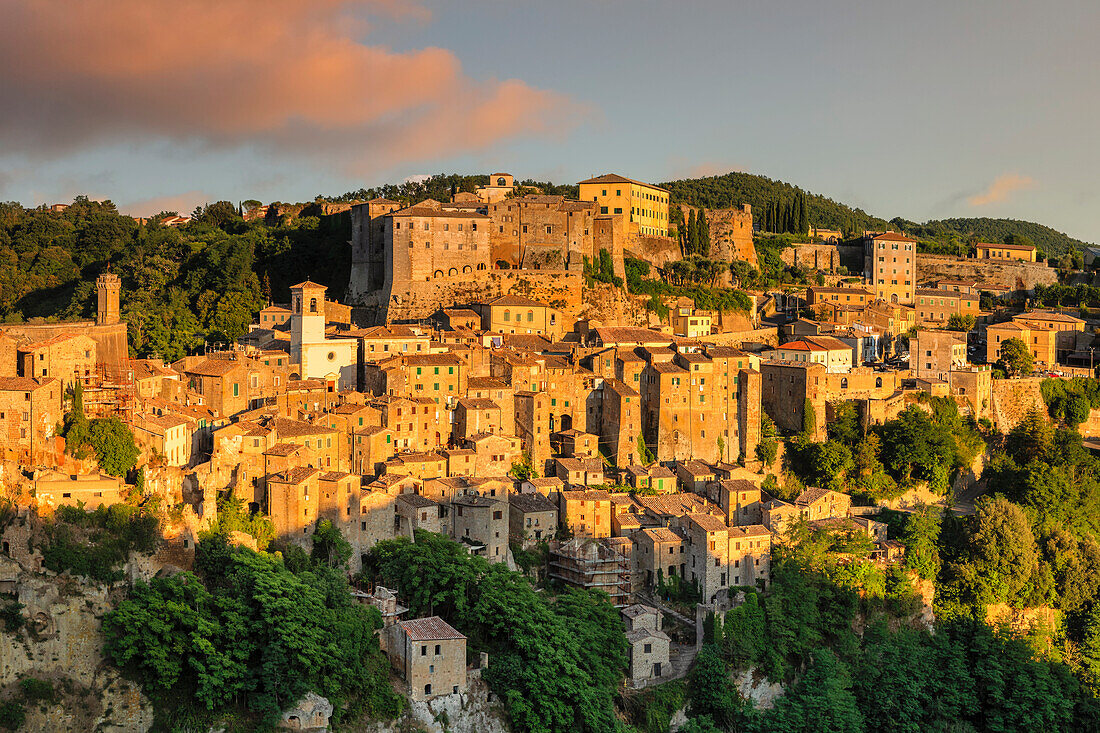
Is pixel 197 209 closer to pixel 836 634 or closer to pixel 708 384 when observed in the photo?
pixel 708 384

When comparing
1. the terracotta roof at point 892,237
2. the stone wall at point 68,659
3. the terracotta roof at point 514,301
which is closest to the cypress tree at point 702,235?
the terracotta roof at point 892,237

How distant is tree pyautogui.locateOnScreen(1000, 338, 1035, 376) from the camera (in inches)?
1984

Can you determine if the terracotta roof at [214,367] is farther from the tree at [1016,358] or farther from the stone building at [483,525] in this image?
the tree at [1016,358]

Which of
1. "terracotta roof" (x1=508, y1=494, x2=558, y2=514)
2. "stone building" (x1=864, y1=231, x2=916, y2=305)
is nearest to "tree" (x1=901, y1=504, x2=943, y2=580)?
"terracotta roof" (x1=508, y1=494, x2=558, y2=514)

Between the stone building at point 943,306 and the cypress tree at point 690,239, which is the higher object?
the cypress tree at point 690,239

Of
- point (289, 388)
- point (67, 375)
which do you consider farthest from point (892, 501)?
point (67, 375)

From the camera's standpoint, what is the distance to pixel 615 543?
111ft

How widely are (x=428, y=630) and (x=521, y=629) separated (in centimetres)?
261

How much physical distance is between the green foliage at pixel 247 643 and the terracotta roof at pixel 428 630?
3.48ft

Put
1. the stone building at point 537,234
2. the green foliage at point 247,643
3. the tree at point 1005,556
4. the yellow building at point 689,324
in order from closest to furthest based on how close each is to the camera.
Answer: the green foliage at point 247,643 → the tree at point 1005,556 → the stone building at point 537,234 → the yellow building at point 689,324

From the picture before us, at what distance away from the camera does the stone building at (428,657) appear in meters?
27.1

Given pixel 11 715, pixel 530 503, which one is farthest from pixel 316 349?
pixel 11 715

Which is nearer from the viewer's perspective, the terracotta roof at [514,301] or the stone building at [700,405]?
the stone building at [700,405]

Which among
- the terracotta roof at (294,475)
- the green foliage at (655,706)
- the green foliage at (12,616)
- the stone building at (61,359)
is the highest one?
the stone building at (61,359)
